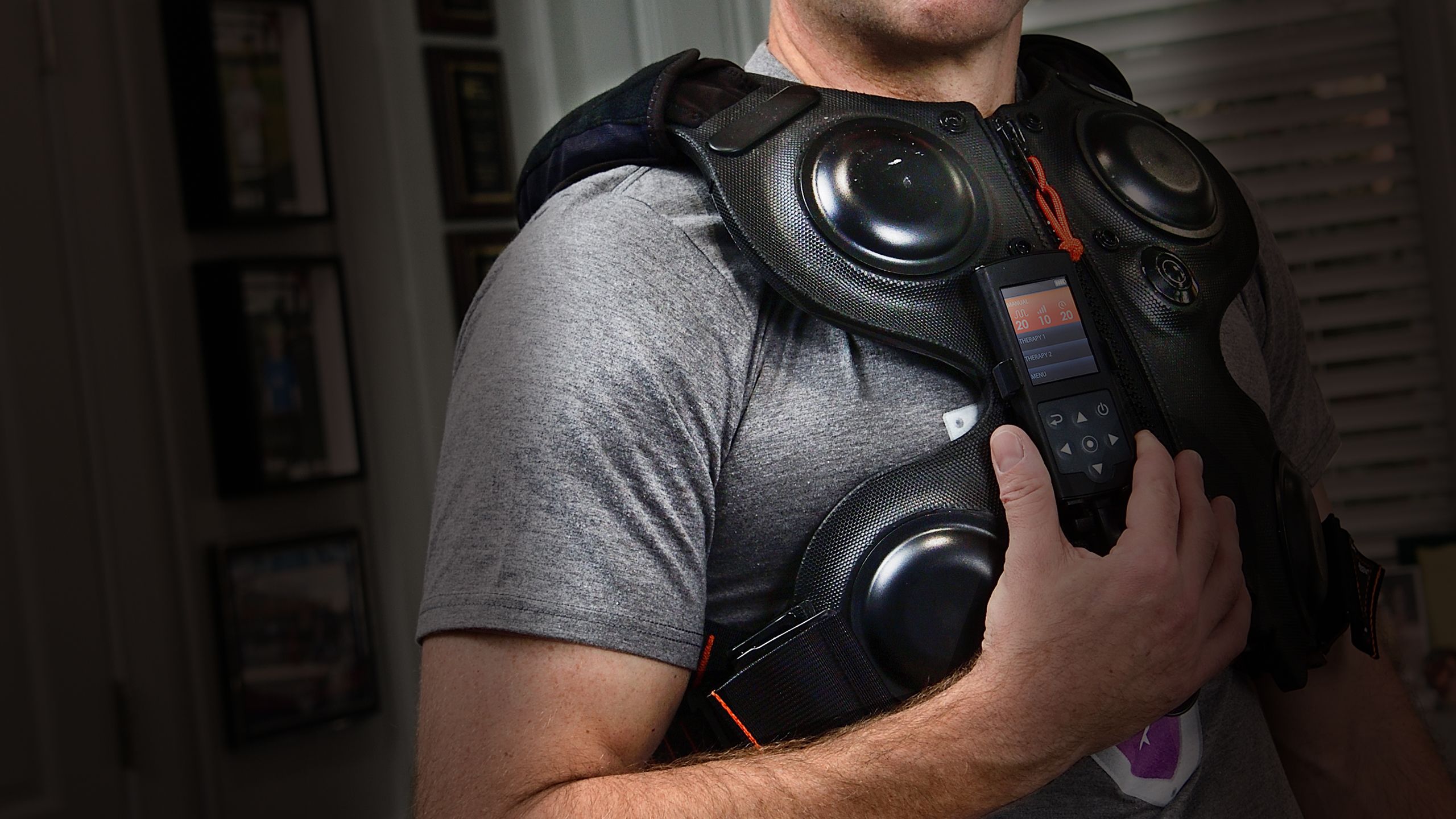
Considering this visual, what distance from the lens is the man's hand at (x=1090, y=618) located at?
0.70 meters

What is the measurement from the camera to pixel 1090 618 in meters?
0.70

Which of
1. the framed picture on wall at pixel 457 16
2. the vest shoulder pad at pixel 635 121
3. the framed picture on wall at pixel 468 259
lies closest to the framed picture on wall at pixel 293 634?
the framed picture on wall at pixel 468 259

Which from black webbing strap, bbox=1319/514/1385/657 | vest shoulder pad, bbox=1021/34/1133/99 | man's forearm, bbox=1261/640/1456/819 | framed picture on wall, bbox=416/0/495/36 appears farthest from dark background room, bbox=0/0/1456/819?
black webbing strap, bbox=1319/514/1385/657

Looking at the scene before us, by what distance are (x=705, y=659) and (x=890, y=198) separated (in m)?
0.33

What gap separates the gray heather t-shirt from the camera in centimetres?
67

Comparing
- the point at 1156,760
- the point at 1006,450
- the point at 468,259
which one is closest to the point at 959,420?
the point at 1006,450

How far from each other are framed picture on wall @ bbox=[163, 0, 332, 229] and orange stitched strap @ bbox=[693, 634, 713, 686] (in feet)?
6.12

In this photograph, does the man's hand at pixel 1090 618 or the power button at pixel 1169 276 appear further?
the power button at pixel 1169 276

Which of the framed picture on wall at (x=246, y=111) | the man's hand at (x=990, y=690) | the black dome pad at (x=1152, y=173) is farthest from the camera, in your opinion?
the framed picture on wall at (x=246, y=111)

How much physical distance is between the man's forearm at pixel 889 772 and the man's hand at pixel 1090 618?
0.02 m

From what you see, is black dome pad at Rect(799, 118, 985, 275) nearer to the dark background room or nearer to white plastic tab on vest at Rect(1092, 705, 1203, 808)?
white plastic tab on vest at Rect(1092, 705, 1203, 808)

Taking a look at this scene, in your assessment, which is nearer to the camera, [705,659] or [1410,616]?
[705,659]

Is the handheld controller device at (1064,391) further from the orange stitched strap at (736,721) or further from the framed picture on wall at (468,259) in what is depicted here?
the framed picture on wall at (468,259)

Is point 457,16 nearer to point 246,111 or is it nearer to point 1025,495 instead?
point 246,111
